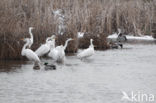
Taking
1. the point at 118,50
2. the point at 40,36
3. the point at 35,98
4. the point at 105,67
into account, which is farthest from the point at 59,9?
the point at 35,98

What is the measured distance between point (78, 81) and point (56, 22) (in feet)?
25.0

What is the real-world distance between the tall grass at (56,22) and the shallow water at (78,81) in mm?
1334

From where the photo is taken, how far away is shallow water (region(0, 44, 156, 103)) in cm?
1198

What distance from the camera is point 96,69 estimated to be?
1716cm

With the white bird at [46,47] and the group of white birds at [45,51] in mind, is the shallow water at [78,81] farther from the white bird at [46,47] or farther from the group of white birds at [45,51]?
the white bird at [46,47]

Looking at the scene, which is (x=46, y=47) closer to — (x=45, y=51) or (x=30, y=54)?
(x=45, y=51)

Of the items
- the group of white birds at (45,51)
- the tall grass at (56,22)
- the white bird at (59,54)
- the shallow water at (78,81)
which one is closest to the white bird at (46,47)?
the group of white birds at (45,51)

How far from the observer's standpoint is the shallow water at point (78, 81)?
12.0 meters

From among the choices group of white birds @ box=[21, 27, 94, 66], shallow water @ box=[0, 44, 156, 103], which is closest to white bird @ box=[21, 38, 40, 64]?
group of white birds @ box=[21, 27, 94, 66]

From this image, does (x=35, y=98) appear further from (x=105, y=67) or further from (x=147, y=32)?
(x=147, y=32)

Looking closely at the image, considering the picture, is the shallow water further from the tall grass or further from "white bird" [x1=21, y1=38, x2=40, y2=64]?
the tall grass

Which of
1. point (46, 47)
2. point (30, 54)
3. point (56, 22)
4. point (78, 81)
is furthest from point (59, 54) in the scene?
point (78, 81)

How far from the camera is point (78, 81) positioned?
1441 cm

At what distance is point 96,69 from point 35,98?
18.6 feet
